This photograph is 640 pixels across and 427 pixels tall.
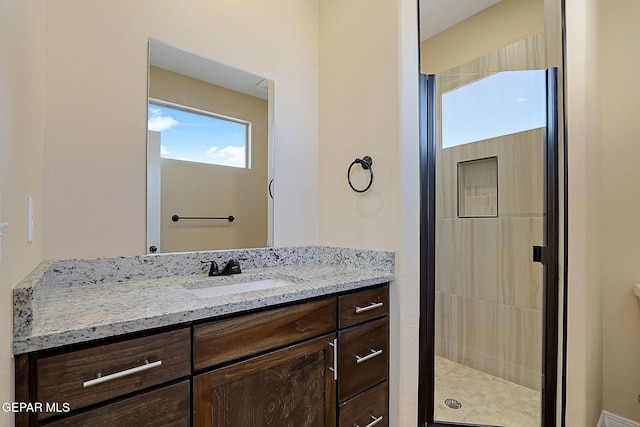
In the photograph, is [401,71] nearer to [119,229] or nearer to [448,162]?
[448,162]

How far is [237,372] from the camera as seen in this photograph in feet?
3.29

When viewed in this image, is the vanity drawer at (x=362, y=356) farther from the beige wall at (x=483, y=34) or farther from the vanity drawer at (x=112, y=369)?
the beige wall at (x=483, y=34)

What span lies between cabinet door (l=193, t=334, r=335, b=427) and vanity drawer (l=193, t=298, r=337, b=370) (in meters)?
0.04

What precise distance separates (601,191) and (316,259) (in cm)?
178

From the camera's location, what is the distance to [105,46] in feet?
4.14

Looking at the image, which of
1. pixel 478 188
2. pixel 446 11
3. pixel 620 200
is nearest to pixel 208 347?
pixel 478 188

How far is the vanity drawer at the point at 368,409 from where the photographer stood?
4.35 ft

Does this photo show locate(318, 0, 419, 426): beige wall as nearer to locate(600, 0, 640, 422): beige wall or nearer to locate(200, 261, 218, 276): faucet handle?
locate(200, 261, 218, 276): faucet handle

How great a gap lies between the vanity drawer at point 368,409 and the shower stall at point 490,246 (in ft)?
1.04

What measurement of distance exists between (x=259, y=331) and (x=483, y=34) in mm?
2723

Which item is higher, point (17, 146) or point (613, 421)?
point (17, 146)

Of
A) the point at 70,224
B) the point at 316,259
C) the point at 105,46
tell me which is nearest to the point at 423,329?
the point at 316,259

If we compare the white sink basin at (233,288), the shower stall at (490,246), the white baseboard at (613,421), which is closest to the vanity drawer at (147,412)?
the white sink basin at (233,288)

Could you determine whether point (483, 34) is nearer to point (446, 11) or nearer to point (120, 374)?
point (446, 11)
